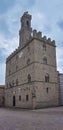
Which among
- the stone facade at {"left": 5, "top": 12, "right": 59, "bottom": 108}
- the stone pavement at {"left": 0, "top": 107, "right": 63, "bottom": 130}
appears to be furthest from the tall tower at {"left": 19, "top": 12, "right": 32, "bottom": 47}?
the stone pavement at {"left": 0, "top": 107, "right": 63, "bottom": 130}

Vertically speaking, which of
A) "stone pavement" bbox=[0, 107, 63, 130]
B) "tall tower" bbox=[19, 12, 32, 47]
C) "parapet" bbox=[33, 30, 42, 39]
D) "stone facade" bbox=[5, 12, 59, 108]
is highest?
"tall tower" bbox=[19, 12, 32, 47]

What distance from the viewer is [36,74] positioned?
86.9ft

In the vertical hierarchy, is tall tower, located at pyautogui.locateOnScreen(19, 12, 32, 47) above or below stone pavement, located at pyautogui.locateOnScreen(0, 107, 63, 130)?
above

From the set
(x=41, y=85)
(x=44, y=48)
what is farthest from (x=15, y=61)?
(x=41, y=85)

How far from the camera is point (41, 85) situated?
26.8 m

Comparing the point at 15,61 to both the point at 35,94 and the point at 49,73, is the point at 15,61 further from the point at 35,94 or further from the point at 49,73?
the point at 35,94

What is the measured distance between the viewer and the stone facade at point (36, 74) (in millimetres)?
26441

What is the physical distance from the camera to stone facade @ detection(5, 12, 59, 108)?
86.7 ft

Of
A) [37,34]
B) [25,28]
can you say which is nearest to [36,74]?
[37,34]

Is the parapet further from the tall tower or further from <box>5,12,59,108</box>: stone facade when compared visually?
the tall tower

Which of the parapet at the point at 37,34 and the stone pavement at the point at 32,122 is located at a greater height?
the parapet at the point at 37,34

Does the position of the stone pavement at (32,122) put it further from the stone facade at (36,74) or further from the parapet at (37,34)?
the parapet at (37,34)

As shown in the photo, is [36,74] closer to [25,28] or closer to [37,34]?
[37,34]

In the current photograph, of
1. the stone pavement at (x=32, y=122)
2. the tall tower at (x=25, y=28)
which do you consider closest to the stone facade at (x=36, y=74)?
the tall tower at (x=25, y=28)
